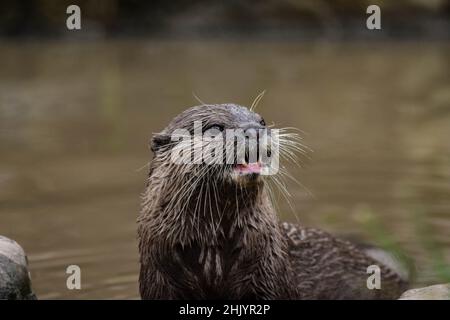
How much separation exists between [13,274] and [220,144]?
135 cm

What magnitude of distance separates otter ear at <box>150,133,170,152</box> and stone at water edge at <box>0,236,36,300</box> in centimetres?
90

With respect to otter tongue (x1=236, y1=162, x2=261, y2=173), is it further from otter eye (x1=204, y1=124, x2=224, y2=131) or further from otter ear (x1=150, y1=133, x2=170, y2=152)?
otter ear (x1=150, y1=133, x2=170, y2=152)

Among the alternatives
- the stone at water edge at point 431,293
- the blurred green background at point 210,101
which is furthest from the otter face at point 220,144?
the stone at water edge at point 431,293

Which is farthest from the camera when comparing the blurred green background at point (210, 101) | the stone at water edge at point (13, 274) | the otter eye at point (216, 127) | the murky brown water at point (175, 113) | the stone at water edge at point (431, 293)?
the blurred green background at point (210, 101)

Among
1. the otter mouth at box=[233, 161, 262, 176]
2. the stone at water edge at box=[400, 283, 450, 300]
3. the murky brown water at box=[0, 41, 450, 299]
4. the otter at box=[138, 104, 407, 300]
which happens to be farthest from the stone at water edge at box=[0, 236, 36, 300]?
the stone at water edge at box=[400, 283, 450, 300]

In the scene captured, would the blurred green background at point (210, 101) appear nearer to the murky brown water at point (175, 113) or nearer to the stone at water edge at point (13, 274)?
the murky brown water at point (175, 113)

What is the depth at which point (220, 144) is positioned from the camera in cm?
403

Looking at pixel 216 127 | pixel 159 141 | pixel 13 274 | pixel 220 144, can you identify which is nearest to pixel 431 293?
pixel 220 144

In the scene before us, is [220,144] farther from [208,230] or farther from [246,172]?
[208,230]

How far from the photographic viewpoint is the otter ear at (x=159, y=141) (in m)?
4.43

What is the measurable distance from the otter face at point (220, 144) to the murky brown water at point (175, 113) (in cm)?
57

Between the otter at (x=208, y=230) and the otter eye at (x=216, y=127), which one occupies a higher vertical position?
the otter eye at (x=216, y=127)

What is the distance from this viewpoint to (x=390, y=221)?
716 cm

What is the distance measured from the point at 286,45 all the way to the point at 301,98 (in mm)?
4726
